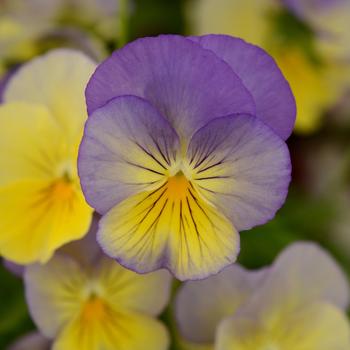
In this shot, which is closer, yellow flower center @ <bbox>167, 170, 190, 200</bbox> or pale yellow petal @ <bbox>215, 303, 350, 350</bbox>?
yellow flower center @ <bbox>167, 170, 190, 200</bbox>

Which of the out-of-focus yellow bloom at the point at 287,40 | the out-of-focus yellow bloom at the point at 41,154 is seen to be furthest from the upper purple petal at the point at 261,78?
the out-of-focus yellow bloom at the point at 287,40

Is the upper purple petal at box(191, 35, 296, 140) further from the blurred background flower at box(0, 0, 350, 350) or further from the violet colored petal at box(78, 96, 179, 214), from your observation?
the blurred background flower at box(0, 0, 350, 350)

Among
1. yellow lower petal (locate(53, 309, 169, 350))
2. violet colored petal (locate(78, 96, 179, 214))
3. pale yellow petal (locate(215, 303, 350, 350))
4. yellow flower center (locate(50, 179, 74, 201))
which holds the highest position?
violet colored petal (locate(78, 96, 179, 214))

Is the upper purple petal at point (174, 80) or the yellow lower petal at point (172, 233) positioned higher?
the upper purple petal at point (174, 80)

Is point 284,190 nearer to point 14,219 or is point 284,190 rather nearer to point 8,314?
point 14,219

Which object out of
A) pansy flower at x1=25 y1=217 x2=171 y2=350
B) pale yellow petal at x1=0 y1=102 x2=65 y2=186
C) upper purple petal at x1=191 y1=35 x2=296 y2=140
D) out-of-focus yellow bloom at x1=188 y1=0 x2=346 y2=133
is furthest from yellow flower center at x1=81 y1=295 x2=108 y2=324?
out-of-focus yellow bloom at x1=188 y1=0 x2=346 y2=133

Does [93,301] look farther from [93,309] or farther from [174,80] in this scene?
[174,80]

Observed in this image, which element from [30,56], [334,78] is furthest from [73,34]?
[334,78]

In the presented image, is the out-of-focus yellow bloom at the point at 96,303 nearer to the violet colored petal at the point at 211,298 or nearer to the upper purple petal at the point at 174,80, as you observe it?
Answer: the violet colored petal at the point at 211,298
